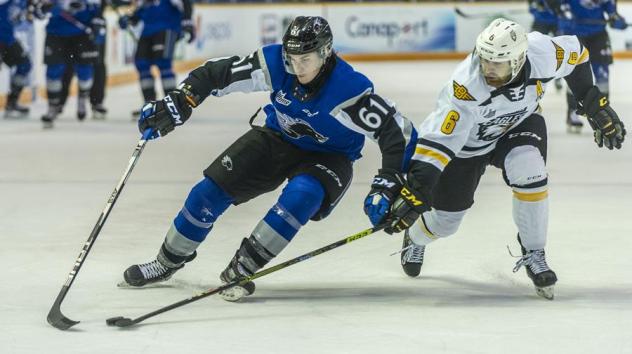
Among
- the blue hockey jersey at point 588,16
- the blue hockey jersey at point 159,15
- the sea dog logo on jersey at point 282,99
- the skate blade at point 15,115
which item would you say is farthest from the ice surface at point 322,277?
the skate blade at point 15,115

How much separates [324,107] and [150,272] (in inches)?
33.2

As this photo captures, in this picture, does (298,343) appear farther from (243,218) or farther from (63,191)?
(63,191)

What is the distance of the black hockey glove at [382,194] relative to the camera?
149 inches

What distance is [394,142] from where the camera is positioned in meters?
3.87

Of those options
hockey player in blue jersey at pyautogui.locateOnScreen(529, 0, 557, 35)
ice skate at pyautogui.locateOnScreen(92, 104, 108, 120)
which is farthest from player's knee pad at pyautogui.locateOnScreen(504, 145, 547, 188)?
hockey player in blue jersey at pyautogui.locateOnScreen(529, 0, 557, 35)

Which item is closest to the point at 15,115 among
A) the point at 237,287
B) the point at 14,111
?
the point at 14,111

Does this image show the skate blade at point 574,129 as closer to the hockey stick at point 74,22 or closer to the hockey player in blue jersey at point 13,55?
the hockey stick at point 74,22

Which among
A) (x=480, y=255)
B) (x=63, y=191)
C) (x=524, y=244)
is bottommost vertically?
(x=63, y=191)

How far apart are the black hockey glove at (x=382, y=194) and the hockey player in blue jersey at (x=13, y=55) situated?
7274 millimetres

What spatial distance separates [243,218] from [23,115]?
5656mm

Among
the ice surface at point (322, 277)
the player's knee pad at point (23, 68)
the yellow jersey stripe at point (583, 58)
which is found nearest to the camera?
the ice surface at point (322, 277)

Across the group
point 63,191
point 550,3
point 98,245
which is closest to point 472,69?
point 98,245

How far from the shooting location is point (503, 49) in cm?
381

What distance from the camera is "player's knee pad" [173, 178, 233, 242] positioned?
4.04 m
